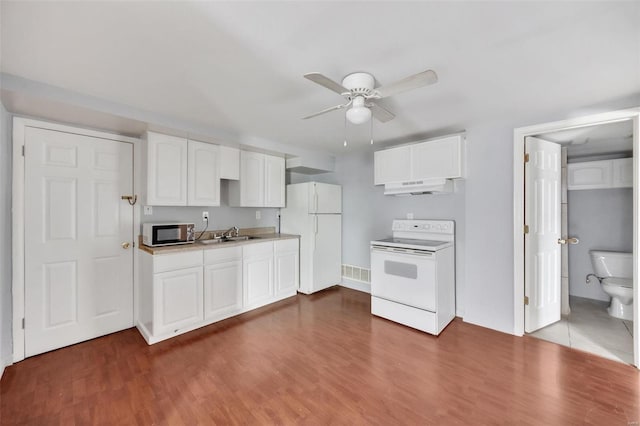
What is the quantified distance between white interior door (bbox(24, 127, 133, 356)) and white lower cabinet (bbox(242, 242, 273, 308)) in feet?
4.10

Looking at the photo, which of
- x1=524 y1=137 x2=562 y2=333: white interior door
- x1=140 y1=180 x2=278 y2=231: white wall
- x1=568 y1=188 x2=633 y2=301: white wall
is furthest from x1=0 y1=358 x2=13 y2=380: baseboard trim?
x1=568 y1=188 x2=633 y2=301: white wall

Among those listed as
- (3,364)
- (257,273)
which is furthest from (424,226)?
(3,364)

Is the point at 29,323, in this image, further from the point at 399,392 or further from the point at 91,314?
the point at 399,392

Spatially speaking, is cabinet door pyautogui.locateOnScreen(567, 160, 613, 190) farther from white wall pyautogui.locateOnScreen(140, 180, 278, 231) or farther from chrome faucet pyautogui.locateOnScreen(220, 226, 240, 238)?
chrome faucet pyautogui.locateOnScreen(220, 226, 240, 238)

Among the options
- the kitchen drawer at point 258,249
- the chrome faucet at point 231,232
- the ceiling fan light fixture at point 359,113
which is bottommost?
the kitchen drawer at point 258,249

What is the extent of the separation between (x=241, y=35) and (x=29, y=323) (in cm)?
303

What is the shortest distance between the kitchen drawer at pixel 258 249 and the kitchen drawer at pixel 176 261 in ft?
1.93

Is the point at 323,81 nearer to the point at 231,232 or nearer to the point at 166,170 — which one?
the point at 166,170

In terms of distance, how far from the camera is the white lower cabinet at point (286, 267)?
3.77m

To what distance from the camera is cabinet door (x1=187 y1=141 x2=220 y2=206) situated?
3055 millimetres

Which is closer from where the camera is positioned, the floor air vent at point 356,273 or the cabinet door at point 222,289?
the cabinet door at point 222,289

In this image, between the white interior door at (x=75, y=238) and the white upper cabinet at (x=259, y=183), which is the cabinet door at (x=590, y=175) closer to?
the white upper cabinet at (x=259, y=183)

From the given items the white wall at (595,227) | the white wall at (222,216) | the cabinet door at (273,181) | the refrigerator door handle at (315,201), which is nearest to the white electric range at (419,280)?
the refrigerator door handle at (315,201)

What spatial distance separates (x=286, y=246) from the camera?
388cm
